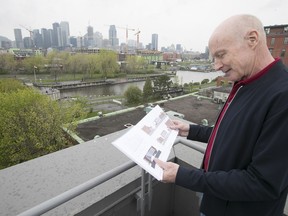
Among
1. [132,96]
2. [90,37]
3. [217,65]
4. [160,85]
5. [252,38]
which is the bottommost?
[132,96]

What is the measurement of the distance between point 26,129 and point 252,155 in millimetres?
12660

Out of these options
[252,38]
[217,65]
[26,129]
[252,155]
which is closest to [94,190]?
[252,155]

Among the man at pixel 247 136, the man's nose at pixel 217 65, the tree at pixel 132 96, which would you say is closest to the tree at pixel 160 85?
the tree at pixel 132 96

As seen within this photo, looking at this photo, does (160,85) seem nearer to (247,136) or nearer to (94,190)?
(94,190)

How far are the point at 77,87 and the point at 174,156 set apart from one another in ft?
128

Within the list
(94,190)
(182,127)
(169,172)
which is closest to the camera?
(169,172)

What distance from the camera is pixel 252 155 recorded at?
0.84m

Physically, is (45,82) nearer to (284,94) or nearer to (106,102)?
(106,102)

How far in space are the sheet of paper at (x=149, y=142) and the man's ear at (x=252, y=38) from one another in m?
0.70

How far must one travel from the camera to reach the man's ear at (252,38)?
2.89 feet

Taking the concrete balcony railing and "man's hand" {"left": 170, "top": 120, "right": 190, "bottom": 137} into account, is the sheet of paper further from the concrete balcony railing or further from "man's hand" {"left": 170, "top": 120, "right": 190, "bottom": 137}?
the concrete balcony railing

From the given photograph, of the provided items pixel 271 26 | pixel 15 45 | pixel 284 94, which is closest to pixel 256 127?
pixel 284 94

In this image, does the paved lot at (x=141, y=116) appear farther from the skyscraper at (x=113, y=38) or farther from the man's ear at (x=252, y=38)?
the skyscraper at (x=113, y=38)

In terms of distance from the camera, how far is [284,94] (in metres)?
0.75
